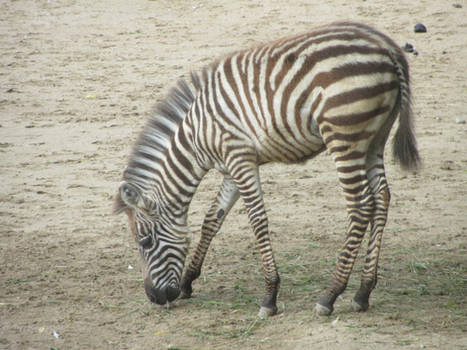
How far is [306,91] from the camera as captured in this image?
4934 millimetres

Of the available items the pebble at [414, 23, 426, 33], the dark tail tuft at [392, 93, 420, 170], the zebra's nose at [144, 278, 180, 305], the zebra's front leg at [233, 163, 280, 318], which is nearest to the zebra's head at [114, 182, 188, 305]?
the zebra's nose at [144, 278, 180, 305]

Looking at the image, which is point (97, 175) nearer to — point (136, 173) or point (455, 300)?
point (136, 173)

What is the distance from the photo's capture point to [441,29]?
1278 cm

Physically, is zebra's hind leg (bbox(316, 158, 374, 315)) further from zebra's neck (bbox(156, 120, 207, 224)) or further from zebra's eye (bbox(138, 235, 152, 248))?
zebra's eye (bbox(138, 235, 152, 248))

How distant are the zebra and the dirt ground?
475 millimetres

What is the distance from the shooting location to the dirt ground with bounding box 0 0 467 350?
510cm

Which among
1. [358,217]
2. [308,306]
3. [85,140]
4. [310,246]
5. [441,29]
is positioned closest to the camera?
[358,217]

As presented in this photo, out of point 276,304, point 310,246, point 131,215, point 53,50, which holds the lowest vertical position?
point 53,50

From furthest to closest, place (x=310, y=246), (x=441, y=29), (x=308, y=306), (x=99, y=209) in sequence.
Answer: (x=441, y=29)
(x=99, y=209)
(x=310, y=246)
(x=308, y=306)

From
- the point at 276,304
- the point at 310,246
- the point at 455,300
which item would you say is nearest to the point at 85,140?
the point at 310,246

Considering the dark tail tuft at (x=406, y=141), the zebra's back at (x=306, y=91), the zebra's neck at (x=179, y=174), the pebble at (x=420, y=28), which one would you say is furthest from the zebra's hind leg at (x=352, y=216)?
the pebble at (x=420, y=28)

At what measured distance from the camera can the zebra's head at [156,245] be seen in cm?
548

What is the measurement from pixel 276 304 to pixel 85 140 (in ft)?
17.6

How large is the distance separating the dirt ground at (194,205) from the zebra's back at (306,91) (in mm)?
1528
